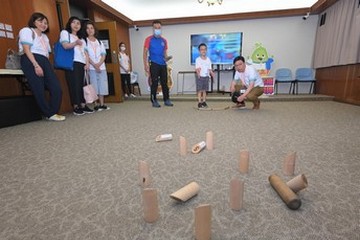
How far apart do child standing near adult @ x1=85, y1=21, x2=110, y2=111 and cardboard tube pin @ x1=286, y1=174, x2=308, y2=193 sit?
3.04 meters

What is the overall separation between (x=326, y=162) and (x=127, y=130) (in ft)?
5.32

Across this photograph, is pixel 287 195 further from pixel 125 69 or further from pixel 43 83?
pixel 125 69

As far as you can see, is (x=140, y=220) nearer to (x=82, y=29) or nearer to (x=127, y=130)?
(x=127, y=130)

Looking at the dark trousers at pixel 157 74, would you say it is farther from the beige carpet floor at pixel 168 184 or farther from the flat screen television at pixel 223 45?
the flat screen television at pixel 223 45

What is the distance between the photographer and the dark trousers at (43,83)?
234cm

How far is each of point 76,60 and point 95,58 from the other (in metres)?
0.34

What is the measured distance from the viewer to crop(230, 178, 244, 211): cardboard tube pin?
710mm

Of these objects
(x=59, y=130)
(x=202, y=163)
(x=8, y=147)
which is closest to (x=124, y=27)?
(x=59, y=130)

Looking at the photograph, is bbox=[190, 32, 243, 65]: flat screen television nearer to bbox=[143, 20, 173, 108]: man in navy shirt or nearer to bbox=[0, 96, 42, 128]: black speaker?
bbox=[143, 20, 173, 108]: man in navy shirt

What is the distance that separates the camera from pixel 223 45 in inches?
224

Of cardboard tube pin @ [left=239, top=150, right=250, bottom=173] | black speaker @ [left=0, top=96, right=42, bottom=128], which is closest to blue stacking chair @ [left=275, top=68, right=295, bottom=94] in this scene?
cardboard tube pin @ [left=239, top=150, right=250, bottom=173]

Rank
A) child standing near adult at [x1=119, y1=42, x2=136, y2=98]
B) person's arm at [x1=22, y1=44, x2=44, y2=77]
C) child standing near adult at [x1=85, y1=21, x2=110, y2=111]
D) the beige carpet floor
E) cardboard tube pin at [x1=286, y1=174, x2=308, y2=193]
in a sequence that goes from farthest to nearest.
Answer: child standing near adult at [x1=119, y1=42, x2=136, y2=98]
child standing near adult at [x1=85, y1=21, x2=110, y2=111]
person's arm at [x1=22, y1=44, x2=44, y2=77]
cardboard tube pin at [x1=286, y1=174, x2=308, y2=193]
the beige carpet floor

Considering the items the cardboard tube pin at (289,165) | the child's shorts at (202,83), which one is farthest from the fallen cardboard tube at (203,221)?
the child's shorts at (202,83)

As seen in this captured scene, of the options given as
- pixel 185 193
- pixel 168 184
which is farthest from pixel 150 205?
pixel 168 184
